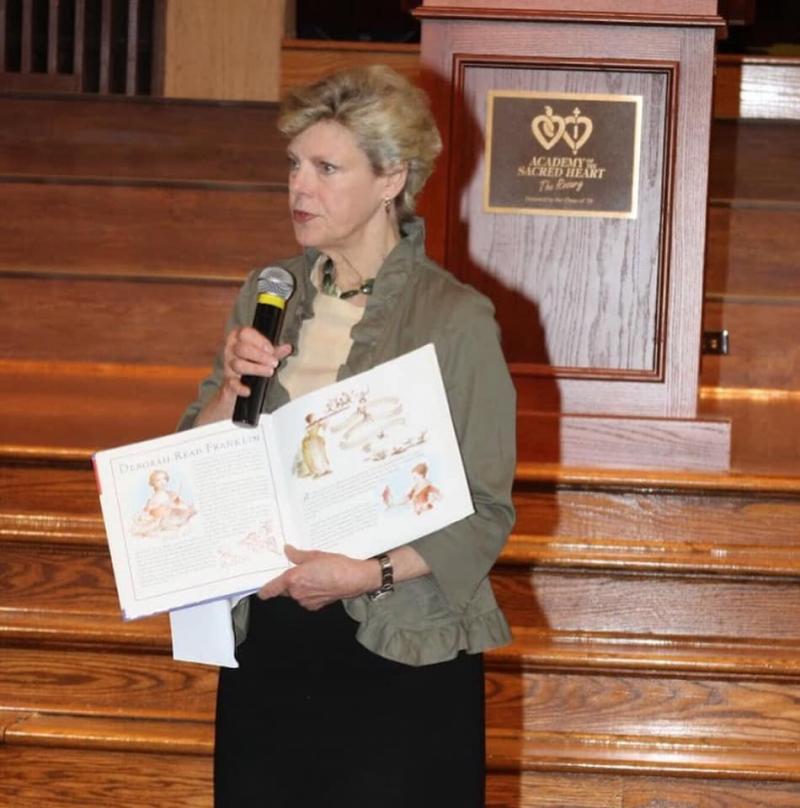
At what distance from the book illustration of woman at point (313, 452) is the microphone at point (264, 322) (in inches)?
2.4

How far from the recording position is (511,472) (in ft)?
5.98

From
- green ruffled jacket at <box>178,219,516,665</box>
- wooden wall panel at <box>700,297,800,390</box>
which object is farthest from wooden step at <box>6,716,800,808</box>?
wooden wall panel at <box>700,297,800,390</box>

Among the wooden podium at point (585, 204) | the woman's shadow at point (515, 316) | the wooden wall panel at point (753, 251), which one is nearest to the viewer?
the woman's shadow at point (515, 316)

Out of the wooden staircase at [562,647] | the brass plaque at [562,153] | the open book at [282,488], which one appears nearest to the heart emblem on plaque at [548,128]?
the brass plaque at [562,153]

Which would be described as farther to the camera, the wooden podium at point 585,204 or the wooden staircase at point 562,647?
the wooden podium at point 585,204

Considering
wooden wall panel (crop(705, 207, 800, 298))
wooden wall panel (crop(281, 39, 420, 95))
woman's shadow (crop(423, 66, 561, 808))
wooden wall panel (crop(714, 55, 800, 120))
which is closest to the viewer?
woman's shadow (crop(423, 66, 561, 808))

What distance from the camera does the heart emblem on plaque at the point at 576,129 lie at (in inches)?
132

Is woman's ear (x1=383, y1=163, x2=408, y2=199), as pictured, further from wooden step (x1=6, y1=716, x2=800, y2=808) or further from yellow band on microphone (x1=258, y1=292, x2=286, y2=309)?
A: wooden step (x1=6, y1=716, x2=800, y2=808)

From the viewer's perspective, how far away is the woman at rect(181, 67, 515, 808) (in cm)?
180

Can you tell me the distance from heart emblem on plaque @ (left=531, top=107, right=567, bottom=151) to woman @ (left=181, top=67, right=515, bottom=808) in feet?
4.88

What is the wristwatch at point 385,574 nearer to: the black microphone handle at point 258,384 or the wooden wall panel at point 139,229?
the black microphone handle at point 258,384

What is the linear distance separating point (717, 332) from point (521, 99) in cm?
162

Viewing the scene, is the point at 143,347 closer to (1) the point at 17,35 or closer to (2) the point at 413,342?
(1) the point at 17,35

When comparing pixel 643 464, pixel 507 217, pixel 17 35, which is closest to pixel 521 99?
pixel 507 217
